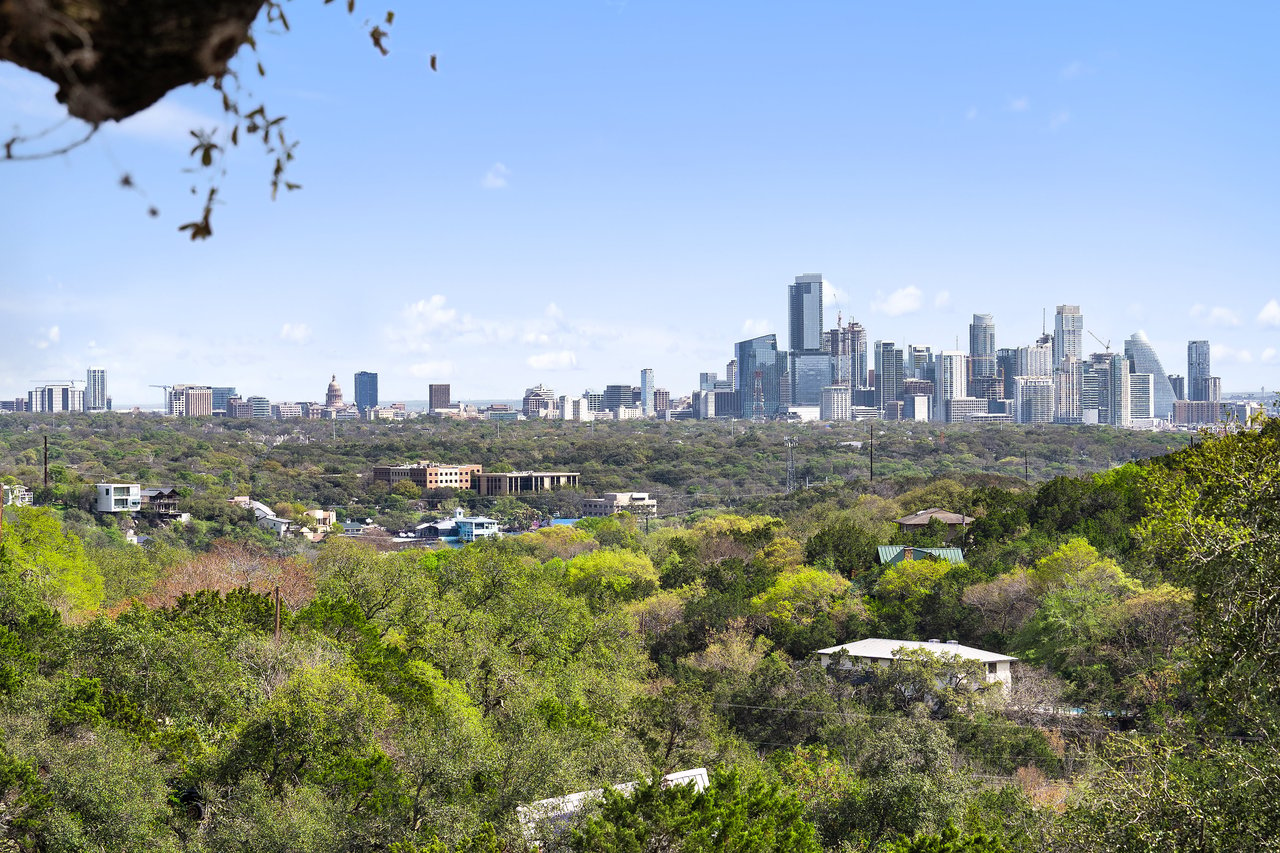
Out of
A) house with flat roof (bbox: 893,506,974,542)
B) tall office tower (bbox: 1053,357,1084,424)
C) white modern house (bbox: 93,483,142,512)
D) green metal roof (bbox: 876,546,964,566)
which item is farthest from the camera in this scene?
tall office tower (bbox: 1053,357,1084,424)

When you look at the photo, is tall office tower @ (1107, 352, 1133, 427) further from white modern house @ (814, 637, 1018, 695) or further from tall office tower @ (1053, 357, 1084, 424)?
white modern house @ (814, 637, 1018, 695)

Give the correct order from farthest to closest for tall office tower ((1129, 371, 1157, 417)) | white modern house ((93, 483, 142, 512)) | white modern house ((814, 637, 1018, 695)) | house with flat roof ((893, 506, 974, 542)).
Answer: tall office tower ((1129, 371, 1157, 417))
white modern house ((93, 483, 142, 512))
house with flat roof ((893, 506, 974, 542))
white modern house ((814, 637, 1018, 695))

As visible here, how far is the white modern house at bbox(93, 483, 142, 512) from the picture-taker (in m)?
69.6

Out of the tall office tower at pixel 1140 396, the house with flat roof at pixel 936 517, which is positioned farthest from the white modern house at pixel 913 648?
the tall office tower at pixel 1140 396

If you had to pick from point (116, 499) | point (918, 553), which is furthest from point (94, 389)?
point (918, 553)

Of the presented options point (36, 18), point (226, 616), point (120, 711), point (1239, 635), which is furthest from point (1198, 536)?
point (226, 616)

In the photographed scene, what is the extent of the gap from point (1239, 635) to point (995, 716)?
16779mm

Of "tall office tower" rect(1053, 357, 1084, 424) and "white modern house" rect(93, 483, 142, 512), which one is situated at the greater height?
"tall office tower" rect(1053, 357, 1084, 424)

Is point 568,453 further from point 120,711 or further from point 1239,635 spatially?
point 1239,635

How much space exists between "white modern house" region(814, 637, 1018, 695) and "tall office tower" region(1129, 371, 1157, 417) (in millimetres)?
180828

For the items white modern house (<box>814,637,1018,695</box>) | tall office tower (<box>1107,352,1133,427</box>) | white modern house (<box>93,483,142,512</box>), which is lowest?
white modern house (<box>814,637,1018,695</box>)

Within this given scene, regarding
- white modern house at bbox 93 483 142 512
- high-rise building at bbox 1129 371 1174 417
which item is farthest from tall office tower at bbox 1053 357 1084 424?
white modern house at bbox 93 483 142 512

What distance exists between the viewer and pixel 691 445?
125375 millimetres

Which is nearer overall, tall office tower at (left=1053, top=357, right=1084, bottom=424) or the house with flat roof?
the house with flat roof
